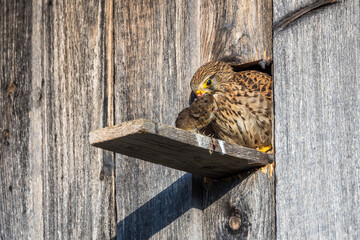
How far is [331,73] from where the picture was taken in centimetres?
241

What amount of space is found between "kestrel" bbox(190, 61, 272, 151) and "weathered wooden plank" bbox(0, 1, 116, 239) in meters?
0.55

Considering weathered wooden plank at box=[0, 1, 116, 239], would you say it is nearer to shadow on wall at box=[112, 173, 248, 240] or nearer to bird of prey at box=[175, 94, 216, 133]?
shadow on wall at box=[112, 173, 248, 240]

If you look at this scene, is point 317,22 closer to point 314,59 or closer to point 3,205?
point 314,59

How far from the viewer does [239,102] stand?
2990mm

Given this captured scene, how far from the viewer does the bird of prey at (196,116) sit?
107 inches

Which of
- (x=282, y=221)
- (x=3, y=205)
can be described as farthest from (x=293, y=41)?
(x=3, y=205)

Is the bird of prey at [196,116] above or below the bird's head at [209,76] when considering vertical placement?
below

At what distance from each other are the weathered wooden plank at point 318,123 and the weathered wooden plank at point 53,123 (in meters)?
0.95

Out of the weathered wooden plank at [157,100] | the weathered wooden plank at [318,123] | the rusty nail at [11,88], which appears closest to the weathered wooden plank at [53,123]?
the rusty nail at [11,88]

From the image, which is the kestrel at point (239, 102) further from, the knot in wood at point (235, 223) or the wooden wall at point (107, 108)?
the knot in wood at point (235, 223)

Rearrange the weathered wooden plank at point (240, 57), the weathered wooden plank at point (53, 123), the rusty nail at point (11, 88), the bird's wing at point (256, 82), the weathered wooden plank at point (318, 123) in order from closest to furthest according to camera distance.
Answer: the weathered wooden plank at point (318, 123)
the weathered wooden plank at point (240, 57)
the bird's wing at point (256, 82)
the weathered wooden plank at point (53, 123)
the rusty nail at point (11, 88)

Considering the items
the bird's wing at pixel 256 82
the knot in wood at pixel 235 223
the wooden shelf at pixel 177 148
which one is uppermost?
the bird's wing at pixel 256 82

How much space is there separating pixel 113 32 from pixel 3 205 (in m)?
1.13

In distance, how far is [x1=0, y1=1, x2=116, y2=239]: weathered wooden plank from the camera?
10.6 feet
